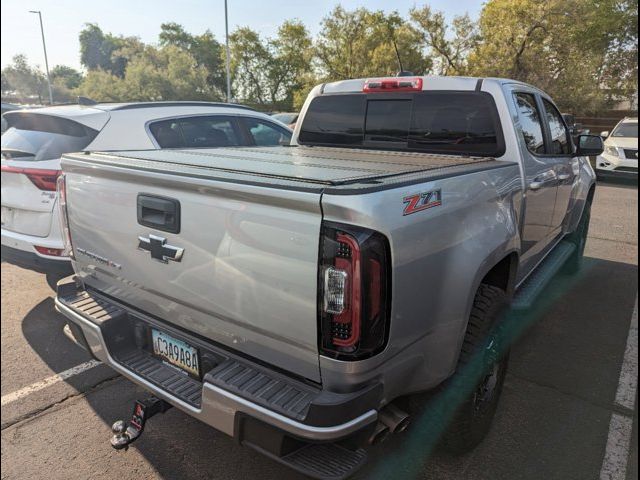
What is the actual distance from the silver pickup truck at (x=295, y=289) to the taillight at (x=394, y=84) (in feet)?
3.04

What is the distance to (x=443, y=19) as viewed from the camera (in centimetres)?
966

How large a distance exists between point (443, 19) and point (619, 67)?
4077 mm

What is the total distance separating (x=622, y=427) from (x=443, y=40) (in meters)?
8.47

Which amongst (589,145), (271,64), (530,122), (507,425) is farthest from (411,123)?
(271,64)

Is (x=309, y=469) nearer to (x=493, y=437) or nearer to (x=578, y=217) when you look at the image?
(x=493, y=437)

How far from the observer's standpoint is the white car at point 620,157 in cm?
1254

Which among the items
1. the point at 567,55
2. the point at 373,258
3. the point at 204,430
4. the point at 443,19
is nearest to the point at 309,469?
the point at 373,258

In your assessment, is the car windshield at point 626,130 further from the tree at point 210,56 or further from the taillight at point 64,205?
the taillight at point 64,205

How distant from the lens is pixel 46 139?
4.24 m

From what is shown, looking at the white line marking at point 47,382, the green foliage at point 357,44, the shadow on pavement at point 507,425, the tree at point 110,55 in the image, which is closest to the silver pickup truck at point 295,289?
the shadow on pavement at point 507,425

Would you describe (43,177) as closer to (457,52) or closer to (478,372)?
(478,372)

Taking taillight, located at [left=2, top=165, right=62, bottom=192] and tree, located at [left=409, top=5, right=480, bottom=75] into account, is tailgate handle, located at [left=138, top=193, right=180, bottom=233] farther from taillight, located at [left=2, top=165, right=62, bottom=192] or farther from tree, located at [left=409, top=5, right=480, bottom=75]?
tree, located at [left=409, top=5, right=480, bottom=75]

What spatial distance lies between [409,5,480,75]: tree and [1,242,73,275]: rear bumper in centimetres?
766

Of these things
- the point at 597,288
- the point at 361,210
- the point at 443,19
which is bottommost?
the point at 597,288
